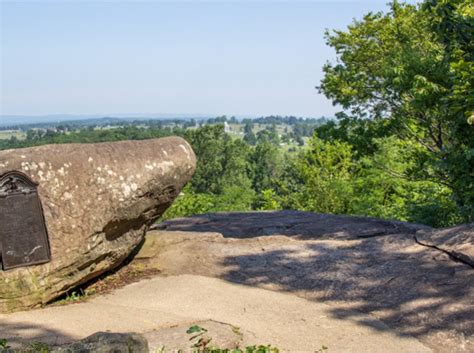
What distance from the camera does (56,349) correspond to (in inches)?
165

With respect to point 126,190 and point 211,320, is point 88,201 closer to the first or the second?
point 126,190

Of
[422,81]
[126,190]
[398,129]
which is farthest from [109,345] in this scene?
[398,129]

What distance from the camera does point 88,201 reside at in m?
7.55

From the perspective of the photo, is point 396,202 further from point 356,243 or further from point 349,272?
point 349,272

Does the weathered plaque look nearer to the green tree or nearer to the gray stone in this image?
the gray stone

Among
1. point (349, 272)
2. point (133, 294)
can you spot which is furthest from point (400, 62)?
point (133, 294)

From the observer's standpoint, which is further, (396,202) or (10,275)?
(396,202)

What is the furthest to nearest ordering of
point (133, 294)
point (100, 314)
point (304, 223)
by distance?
point (304, 223) < point (133, 294) < point (100, 314)

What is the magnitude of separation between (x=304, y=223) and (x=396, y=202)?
23.3 ft

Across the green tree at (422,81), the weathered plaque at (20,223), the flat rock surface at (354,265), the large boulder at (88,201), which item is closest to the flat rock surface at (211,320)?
the flat rock surface at (354,265)

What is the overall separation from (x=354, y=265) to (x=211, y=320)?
304 centimetres

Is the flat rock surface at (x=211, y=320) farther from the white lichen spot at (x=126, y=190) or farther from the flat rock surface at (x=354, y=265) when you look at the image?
the white lichen spot at (x=126, y=190)

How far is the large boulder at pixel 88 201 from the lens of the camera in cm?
716

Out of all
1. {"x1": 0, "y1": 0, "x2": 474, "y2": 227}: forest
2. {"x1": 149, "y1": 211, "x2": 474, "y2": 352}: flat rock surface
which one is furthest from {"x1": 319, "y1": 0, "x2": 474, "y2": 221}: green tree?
{"x1": 149, "y1": 211, "x2": 474, "y2": 352}: flat rock surface
